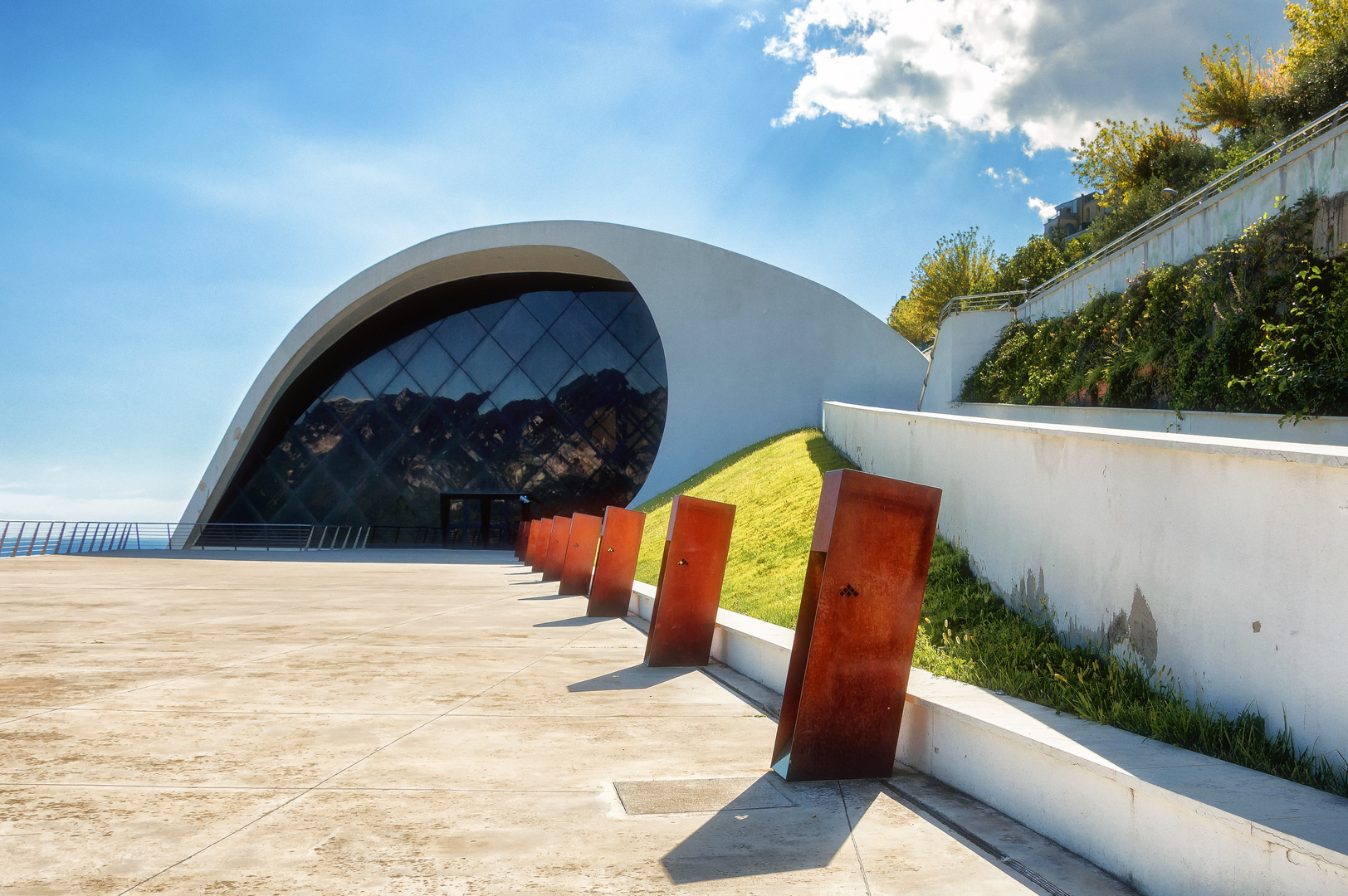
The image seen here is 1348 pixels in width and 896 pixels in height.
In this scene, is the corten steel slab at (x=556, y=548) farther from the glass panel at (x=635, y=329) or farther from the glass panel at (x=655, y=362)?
the glass panel at (x=635, y=329)

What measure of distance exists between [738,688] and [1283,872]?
3.60 m

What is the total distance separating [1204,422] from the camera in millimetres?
11750

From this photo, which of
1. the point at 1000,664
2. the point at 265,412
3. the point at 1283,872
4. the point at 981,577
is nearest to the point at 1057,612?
the point at 1000,664

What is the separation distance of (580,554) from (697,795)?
8711 mm

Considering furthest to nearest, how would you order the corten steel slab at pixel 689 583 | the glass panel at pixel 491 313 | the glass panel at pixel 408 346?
1. the glass panel at pixel 408 346
2. the glass panel at pixel 491 313
3. the corten steel slab at pixel 689 583

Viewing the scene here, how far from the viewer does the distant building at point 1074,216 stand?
6925 centimetres

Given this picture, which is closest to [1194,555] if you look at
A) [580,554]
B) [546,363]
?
[580,554]

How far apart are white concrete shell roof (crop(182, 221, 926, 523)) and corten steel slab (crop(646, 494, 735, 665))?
2518 cm

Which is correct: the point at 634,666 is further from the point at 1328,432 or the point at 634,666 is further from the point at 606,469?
the point at 606,469

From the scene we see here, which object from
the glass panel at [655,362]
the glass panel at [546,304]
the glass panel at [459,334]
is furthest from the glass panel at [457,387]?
the glass panel at [655,362]

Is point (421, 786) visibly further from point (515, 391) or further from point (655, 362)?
point (515, 391)

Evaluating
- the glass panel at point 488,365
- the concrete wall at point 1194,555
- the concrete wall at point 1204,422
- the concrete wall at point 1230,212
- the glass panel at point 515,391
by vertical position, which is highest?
the concrete wall at point 1230,212

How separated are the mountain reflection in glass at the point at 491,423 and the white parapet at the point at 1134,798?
29.2 metres

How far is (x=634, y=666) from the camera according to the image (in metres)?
6.34
